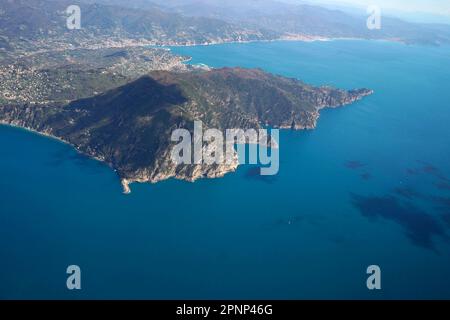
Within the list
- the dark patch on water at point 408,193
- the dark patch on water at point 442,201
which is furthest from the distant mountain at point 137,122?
the dark patch on water at point 442,201

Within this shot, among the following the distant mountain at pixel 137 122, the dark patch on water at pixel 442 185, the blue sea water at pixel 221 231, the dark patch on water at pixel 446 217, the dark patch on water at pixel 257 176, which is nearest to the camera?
the blue sea water at pixel 221 231

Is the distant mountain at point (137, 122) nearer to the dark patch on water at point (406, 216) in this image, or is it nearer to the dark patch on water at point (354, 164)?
the dark patch on water at point (354, 164)

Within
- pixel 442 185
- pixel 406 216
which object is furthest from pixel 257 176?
pixel 442 185

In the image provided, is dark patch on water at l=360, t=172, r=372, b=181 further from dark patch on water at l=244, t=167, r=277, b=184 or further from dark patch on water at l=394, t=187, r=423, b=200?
dark patch on water at l=244, t=167, r=277, b=184

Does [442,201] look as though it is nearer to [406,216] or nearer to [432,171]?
[406,216]
